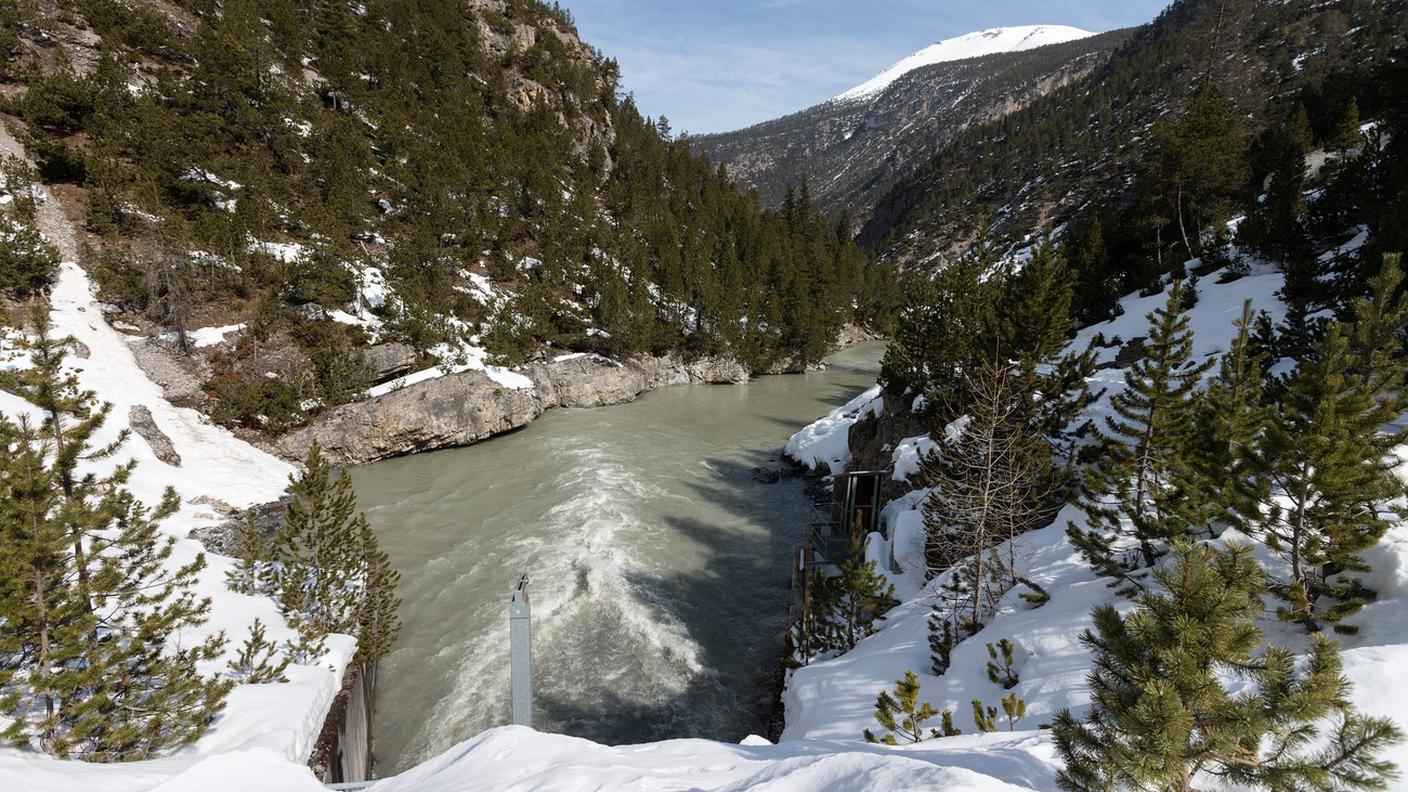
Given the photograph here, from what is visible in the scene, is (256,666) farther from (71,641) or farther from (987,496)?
(987,496)

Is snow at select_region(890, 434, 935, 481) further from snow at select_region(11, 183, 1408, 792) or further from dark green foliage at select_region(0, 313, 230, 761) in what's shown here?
dark green foliage at select_region(0, 313, 230, 761)

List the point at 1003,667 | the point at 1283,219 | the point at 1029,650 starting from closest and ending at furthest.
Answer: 1. the point at 1029,650
2. the point at 1003,667
3. the point at 1283,219

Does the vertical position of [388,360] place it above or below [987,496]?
above

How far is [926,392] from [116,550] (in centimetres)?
2120

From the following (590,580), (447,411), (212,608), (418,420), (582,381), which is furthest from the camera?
(582,381)

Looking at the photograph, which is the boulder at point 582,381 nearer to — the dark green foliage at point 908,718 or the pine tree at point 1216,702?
the dark green foliage at point 908,718

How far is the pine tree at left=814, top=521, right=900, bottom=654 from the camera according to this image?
11.0 meters

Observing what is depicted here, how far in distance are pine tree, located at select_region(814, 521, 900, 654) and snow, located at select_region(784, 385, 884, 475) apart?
10.5 meters

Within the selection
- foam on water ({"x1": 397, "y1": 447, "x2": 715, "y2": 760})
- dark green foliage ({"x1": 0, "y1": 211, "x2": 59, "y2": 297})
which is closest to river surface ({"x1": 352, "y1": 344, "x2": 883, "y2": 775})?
foam on water ({"x1": 397, "y1": 447, "x2": 715, "y2": 760})

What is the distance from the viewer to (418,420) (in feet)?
84.5

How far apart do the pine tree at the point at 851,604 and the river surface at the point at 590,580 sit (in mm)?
2193

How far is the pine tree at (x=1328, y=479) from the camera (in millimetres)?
5551

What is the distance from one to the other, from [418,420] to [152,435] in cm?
910

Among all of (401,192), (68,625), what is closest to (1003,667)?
(68,625)
